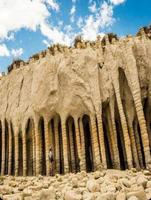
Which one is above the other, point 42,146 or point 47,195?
point 42,146

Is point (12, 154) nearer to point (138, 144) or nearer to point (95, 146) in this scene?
point (95, 146)

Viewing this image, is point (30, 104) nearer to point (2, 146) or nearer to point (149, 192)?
point (2, 146)

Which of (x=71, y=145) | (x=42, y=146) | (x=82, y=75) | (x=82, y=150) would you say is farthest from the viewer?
(x=42, y=146)

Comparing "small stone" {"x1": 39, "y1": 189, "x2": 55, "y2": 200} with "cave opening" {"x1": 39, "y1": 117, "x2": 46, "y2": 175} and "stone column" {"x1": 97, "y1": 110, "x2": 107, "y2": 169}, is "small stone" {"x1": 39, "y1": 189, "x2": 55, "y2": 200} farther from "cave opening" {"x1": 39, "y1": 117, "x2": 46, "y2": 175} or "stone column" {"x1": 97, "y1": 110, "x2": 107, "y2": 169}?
"cave opening" {"x1": 39, "y1": 117, "x2": 46, "y2": 175}

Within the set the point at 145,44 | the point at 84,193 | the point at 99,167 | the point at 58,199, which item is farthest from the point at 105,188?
the point at 145,44

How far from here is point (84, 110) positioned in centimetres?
1952

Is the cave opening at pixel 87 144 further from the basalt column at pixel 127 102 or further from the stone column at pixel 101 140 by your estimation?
the basalt column at pixel 127 102

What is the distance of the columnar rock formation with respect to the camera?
18.1 m

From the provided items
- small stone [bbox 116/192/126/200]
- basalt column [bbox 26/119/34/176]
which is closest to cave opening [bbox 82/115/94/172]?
basalt column [bbox 26/119/34/176]

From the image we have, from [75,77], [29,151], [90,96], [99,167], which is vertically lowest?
[99,167]

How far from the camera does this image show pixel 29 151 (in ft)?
74.4

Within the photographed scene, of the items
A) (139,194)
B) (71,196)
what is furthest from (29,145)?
(139,194)

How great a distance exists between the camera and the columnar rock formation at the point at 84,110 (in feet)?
59.3

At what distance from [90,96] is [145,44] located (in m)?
5.39
